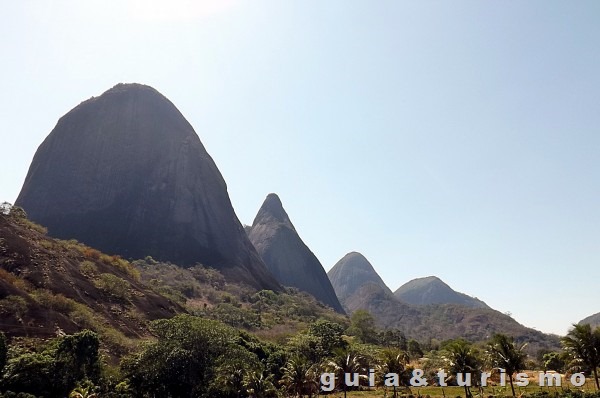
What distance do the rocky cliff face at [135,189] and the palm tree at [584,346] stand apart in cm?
11712

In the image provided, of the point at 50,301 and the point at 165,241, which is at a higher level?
the point at 165,241

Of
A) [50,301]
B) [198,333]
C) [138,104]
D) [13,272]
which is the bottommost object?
[198,333]

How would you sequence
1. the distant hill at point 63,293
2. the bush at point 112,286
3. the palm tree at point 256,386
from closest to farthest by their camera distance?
the palm tree at point 256,386, the distant hill at point 63,293, the bush at point 112,286

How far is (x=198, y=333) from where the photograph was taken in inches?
1657

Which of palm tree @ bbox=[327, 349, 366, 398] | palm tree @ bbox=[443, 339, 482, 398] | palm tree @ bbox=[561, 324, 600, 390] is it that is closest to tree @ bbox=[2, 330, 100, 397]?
palm tree @ bbox=[327, 349, 366, 398]

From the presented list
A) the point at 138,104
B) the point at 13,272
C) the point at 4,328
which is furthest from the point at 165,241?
the point at 4,328

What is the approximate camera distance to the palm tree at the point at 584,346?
47.1 m

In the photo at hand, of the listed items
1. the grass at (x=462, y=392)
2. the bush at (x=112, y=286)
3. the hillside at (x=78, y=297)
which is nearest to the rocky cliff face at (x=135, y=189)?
the hillside at (x=78, y=297)

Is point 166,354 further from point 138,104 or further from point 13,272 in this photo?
point 138,104

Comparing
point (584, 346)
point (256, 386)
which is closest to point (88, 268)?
point (256, 386)

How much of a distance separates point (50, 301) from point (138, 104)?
138806 millimetres

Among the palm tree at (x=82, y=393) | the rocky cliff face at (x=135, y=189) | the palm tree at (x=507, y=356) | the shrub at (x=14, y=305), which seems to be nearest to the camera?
the palm tree at (x=82, y=393)

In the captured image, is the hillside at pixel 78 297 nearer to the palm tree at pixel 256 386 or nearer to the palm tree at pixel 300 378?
the palm tree at pixel 256 386

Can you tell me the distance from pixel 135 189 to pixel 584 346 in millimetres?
148768
